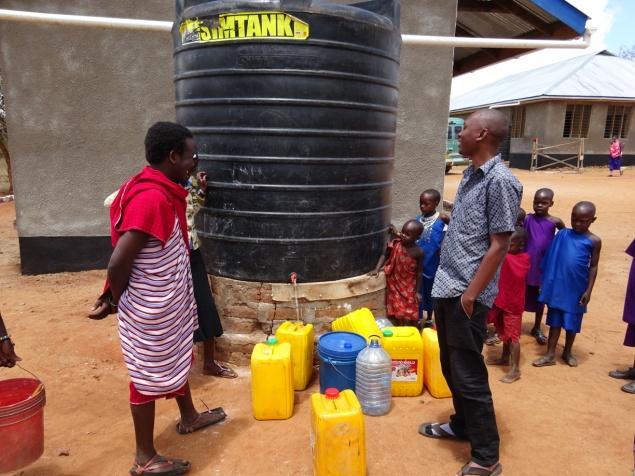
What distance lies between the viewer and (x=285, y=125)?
11.3 feet

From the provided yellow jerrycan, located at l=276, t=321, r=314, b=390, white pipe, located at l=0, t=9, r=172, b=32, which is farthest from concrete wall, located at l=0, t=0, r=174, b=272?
yellow jerrycan, located at l=276, t=321, r=314, b=390

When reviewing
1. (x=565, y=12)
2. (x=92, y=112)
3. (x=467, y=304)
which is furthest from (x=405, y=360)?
(x=92, y=112)

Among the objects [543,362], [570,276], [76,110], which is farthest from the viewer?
[76,110]

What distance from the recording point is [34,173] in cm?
645

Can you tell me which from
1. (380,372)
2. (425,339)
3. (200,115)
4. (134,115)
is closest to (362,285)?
(425,339)

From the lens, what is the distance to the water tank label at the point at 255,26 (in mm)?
3316

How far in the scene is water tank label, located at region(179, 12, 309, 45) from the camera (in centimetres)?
332

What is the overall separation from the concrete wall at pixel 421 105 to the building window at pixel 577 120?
20.1 metres

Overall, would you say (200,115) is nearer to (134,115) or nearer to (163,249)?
(163,249)

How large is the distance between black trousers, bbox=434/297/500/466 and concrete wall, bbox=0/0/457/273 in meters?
4.60

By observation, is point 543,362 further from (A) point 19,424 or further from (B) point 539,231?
(A) point 19,424

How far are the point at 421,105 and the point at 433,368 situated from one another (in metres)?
4.41

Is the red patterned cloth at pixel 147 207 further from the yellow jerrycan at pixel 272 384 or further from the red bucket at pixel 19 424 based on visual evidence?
the yellow jerrycan at pixel 272 384

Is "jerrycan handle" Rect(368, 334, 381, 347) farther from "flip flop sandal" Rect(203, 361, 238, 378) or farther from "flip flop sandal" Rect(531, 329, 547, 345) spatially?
"flip flop sandal" Rect(531, 329, 547, 345)
